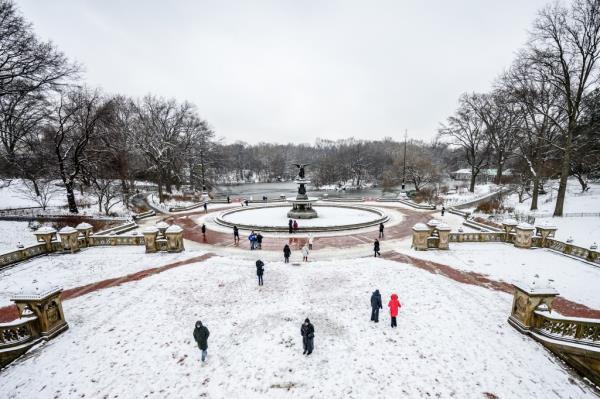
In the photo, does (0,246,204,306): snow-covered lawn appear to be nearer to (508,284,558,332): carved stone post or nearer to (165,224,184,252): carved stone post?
(165,224,184,252): carved stone post

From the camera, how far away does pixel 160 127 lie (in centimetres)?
4178

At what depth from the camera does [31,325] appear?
300 inches

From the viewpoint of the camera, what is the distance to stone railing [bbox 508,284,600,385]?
6.60m

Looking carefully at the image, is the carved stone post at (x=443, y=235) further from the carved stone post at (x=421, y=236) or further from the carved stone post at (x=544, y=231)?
the carved stone post at (x=544, y=231)

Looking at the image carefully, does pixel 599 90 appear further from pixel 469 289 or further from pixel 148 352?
pixel 148 352

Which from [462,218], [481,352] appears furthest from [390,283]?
[462,218]

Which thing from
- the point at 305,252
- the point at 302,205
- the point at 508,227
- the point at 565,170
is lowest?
the point at 305,252

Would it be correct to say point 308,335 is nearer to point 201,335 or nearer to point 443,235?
point 201,335

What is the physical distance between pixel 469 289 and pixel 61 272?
734 inches

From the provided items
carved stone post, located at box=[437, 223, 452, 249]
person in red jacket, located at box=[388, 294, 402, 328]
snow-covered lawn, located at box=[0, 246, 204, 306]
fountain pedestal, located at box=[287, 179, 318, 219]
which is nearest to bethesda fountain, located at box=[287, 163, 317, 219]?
fountain pedestal, located at box=[287, 179, 318, 219]

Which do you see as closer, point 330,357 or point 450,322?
point 330,357

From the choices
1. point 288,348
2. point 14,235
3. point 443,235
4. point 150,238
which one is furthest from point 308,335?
point 14,235

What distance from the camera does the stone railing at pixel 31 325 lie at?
7129 mm

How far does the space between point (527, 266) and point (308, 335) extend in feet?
40.5
